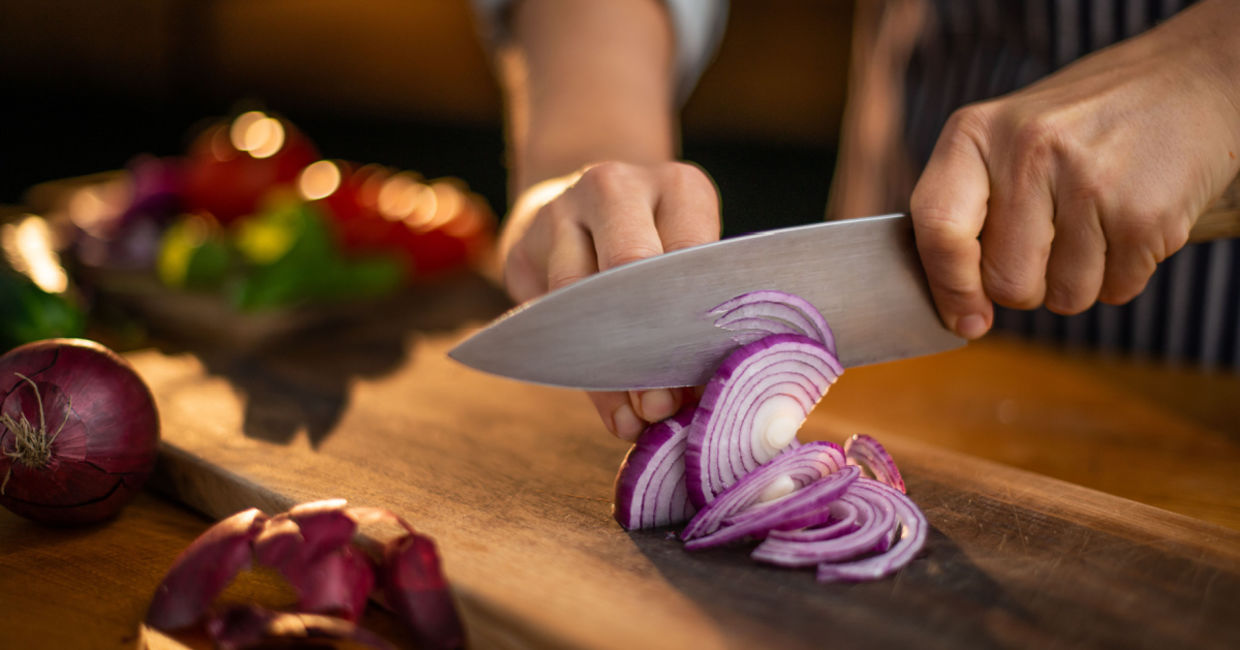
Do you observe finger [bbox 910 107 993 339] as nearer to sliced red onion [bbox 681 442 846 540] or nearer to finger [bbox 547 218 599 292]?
sliced red onion [bbox 681 442 846 540]

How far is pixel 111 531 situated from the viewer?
3.83 feet

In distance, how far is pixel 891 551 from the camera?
1.03 m

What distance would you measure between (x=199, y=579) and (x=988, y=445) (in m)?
1.24

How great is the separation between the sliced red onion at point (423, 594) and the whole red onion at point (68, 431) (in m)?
0.41

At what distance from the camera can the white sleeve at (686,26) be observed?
2006 millimetres

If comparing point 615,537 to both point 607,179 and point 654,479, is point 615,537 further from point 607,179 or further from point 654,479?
point 607,179

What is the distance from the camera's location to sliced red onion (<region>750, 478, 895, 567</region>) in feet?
3.34

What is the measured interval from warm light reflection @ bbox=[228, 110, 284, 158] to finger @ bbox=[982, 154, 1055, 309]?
2180 millimetres

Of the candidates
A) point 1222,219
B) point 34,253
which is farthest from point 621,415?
point 34,253

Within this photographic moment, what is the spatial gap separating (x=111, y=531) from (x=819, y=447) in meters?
0.91

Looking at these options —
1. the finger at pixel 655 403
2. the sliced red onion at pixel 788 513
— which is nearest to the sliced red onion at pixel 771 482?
the sliced red onion at pixel 788 513

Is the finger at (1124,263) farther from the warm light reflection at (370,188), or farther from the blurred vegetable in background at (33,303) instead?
the warm light reflection at (370,188)

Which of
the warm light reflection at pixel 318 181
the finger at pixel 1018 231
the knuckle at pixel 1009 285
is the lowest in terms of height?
the warm light reflection at pixel 318 181

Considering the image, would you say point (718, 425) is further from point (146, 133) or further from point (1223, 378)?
point (146, 133)
